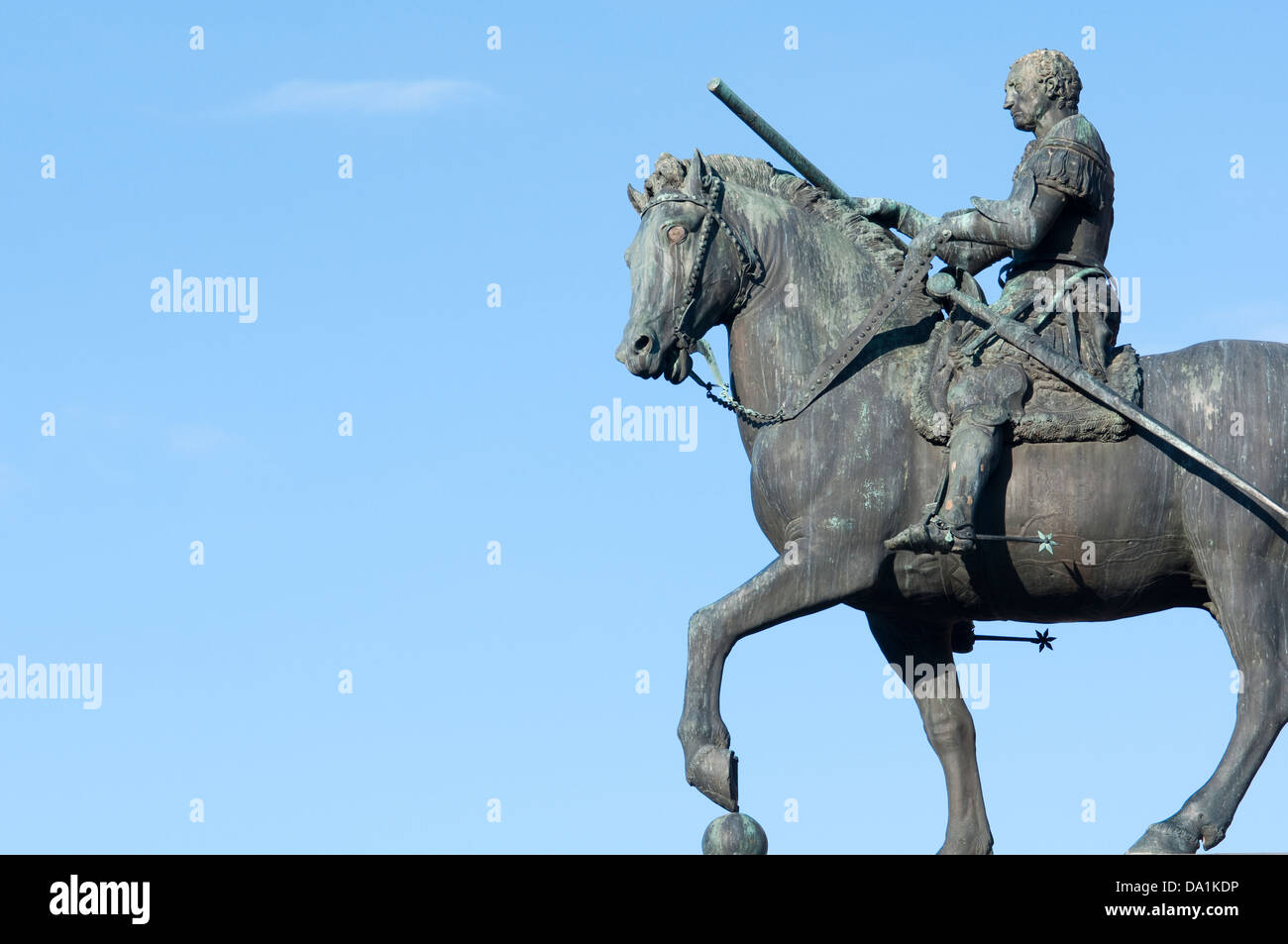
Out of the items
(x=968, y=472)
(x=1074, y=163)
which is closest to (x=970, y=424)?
A: (x=968, y=472)

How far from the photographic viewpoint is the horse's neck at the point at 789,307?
15.5 metres

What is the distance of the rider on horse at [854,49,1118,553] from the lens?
1485 centimetres

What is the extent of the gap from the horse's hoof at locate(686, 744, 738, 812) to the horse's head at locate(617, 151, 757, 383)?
2.32 metres

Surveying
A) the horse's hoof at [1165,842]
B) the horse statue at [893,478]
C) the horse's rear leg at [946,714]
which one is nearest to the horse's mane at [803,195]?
the horse statue at [893,478]

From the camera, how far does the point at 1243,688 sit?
14.6 m

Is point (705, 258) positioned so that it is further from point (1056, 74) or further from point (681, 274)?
point (1056, 74)

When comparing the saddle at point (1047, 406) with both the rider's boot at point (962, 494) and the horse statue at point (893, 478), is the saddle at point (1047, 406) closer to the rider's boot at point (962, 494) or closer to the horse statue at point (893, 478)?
the horse statue at point (893, 478)

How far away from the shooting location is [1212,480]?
14891 mm

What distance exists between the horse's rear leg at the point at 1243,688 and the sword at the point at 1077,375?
447 mm

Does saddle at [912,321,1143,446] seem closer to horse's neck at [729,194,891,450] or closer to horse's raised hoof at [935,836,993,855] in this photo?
horse's neck at [729,194,891,450]
